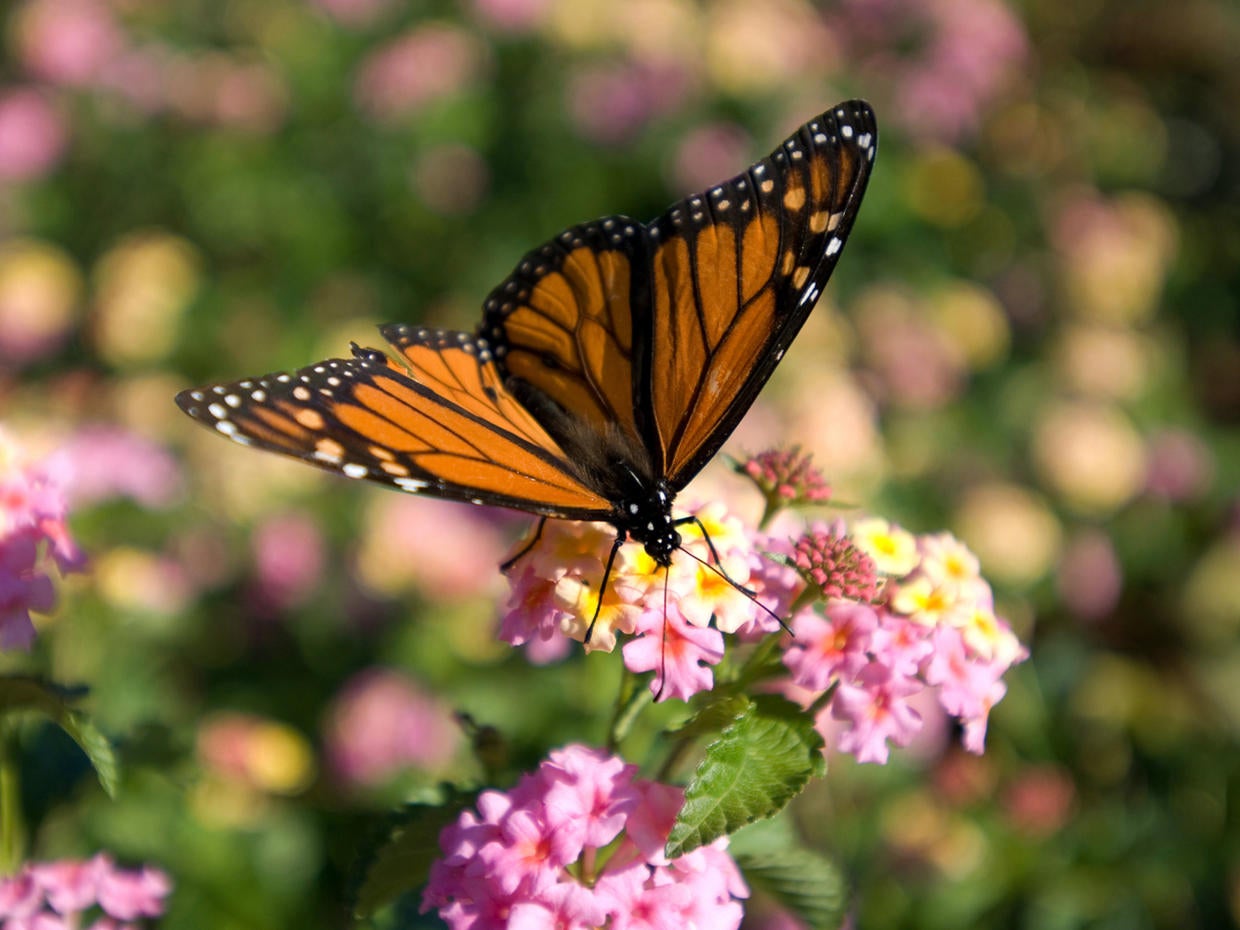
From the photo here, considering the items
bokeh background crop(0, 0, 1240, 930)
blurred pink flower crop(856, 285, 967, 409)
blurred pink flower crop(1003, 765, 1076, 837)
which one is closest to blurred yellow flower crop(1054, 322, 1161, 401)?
bokeh background crop(0, 0, 1240, 930)

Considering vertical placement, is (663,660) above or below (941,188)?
below

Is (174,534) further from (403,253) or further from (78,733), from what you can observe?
(78,733)

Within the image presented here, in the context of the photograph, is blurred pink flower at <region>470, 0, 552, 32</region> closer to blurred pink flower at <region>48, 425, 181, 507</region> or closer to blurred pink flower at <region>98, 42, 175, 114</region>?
blurred pink flower at <region>98, 42, 175, 114</region>

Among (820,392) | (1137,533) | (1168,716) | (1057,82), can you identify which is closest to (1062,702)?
(1168,716)

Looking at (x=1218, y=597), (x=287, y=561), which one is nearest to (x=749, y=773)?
(x=287, y=561)

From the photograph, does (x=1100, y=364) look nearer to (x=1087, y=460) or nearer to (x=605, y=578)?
(x=1087, y=460)

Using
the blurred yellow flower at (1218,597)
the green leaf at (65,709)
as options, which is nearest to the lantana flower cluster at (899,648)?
the green leaf at (65,709)
